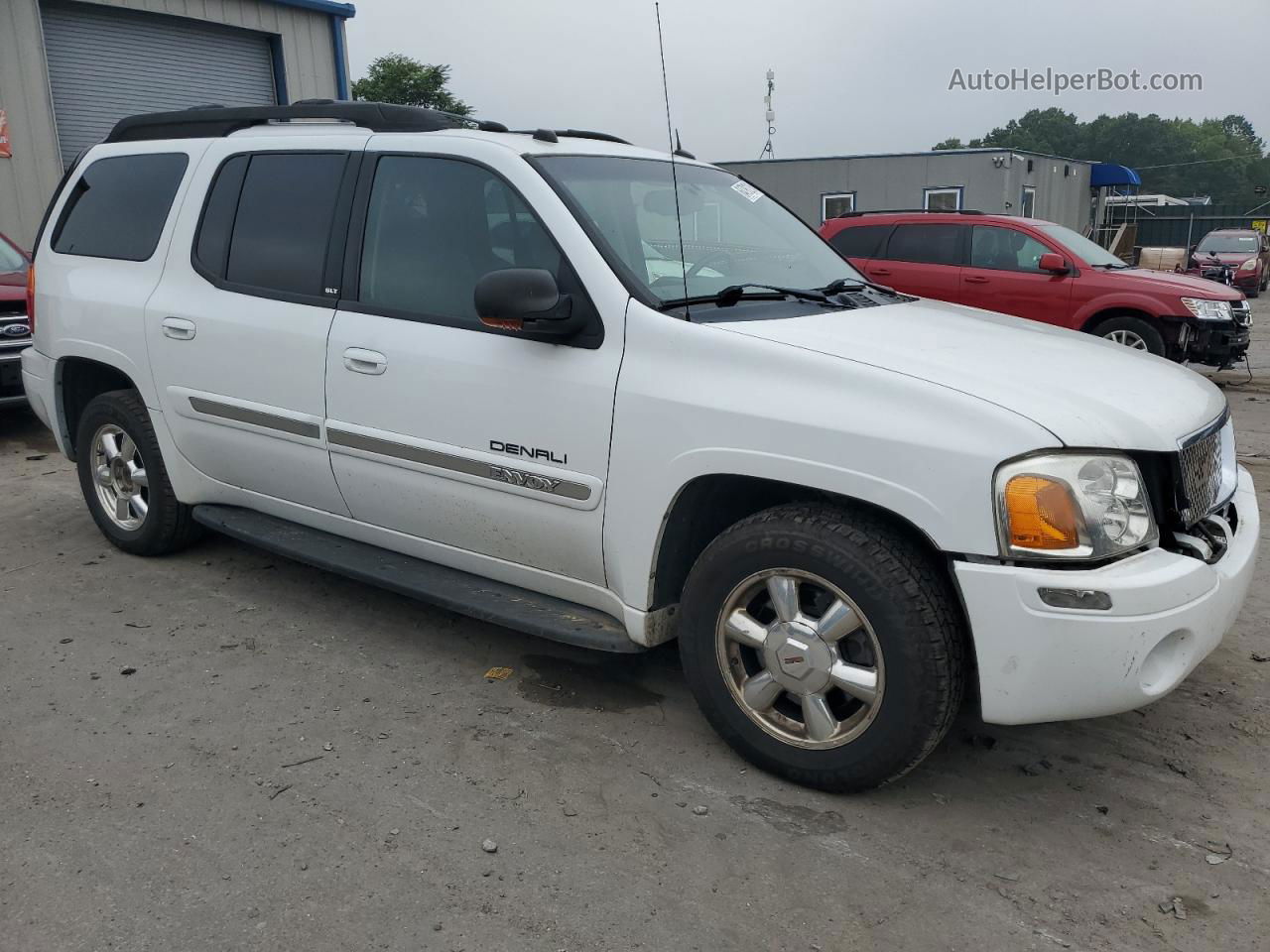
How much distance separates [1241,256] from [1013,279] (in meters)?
16.5

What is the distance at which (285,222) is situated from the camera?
4.07 metres

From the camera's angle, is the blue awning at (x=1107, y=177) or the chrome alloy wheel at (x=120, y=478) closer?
the chrome alloy wheel at (x=120, y=478)

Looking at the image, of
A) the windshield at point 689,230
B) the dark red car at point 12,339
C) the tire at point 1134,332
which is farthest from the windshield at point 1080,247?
the dark red car at point 12,339

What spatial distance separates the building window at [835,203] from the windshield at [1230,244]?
8009 mm

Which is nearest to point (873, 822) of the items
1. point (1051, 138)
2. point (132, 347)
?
point (132, 347)

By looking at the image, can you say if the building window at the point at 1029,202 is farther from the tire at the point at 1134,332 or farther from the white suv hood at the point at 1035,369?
the white suv hood at the point at 1035,369

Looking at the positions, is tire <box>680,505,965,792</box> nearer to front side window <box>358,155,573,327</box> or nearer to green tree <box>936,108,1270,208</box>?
front side window <box>358,155,573,327</box>

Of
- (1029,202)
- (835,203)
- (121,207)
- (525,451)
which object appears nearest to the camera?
(525,451)

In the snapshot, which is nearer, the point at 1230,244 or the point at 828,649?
the point at 828,649

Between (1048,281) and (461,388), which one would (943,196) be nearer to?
(1048,281)

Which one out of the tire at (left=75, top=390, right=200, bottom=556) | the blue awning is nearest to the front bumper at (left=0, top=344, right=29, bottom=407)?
the tire at (left=75, top=390, right=200, bottom=556)

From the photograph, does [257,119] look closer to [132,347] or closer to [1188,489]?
[132,347]

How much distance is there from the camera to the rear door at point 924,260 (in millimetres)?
Answer: 10836

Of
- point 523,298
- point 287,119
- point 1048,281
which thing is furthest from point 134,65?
point 523,298
